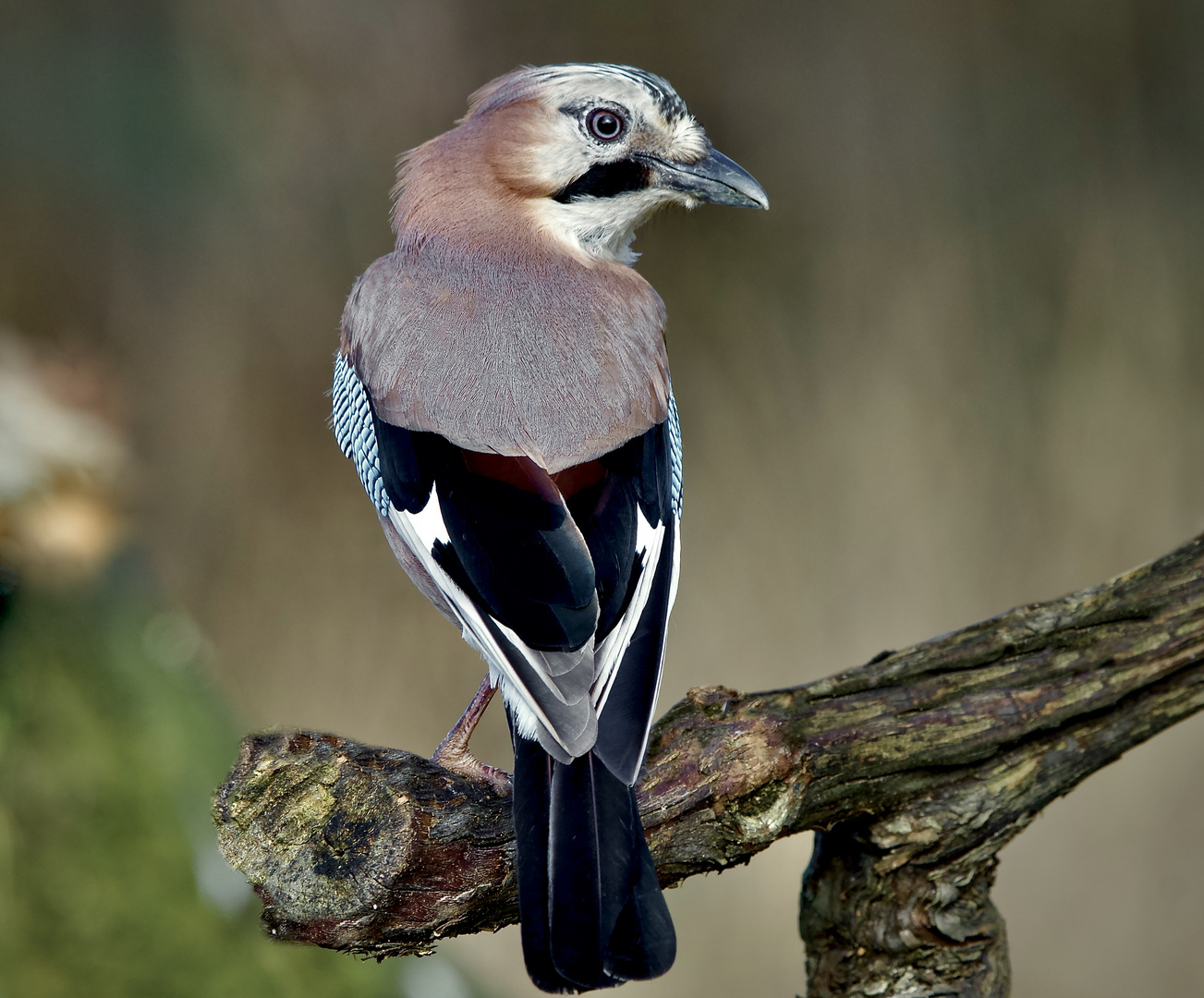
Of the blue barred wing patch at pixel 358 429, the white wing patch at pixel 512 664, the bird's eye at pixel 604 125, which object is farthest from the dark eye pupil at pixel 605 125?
the white wing patch at pixel 512 664

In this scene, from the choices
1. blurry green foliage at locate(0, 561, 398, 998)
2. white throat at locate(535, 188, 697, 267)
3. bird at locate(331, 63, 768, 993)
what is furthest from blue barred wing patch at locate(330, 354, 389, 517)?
blurry green foliage at locate(0, 561, 398, 998)

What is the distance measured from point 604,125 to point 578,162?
3.0 inches

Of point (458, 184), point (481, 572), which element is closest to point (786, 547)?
point (458, 184)

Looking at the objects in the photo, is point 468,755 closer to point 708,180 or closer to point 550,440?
point 550,440

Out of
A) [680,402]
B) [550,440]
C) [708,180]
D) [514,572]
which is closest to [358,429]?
[550,440]

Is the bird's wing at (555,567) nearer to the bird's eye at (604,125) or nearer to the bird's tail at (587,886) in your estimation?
the bird's tail at (587,886)

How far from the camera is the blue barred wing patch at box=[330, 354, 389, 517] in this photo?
1.72 meters

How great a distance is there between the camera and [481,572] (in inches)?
57.4

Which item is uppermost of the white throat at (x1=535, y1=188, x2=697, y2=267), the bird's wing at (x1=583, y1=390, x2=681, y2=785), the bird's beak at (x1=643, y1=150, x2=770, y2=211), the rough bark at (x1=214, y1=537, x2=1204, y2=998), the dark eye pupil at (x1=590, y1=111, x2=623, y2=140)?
the dark eye pupil at (x1=590, y1=111, x2=623, y2=140)

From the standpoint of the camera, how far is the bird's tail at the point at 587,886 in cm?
127

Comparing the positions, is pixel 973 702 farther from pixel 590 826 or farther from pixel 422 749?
pixel 422 749

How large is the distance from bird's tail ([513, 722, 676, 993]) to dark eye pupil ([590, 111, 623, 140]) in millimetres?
1074

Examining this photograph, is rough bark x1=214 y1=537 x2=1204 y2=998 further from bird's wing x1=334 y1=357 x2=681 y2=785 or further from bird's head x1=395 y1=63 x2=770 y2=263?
bird's head x1=395 y1=63 x2=770 y2=263

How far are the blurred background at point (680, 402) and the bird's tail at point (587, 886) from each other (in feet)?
5.17
